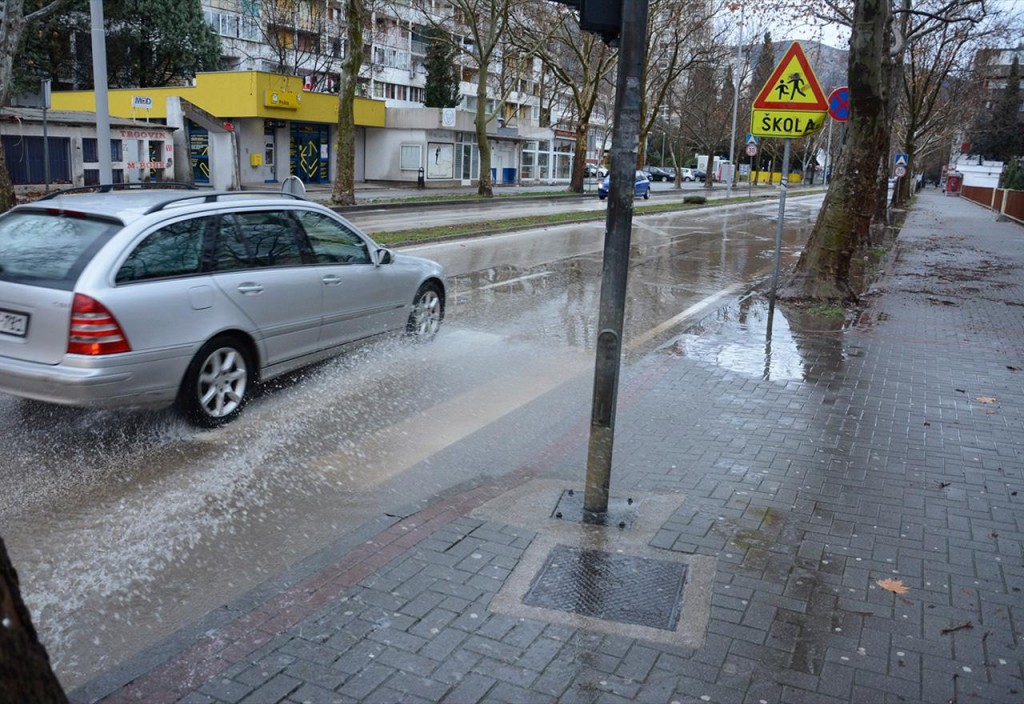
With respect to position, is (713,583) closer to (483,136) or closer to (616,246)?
(616,246)

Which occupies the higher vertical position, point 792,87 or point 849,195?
point 792,87

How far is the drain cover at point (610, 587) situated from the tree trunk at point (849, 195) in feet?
29.4

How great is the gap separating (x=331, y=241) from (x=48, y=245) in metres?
2.37

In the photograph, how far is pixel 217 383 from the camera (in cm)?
635

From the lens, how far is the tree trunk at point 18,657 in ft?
6.59

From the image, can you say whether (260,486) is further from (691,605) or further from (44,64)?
(44,64)

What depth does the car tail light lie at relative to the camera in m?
5.52

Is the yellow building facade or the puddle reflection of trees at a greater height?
the yellow building facade

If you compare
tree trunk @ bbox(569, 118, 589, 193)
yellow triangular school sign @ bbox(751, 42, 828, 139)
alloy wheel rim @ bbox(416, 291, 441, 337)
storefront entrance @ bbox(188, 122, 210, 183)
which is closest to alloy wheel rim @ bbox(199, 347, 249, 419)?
alloy wheel rim @ bbox(416, 291, 441, 337)

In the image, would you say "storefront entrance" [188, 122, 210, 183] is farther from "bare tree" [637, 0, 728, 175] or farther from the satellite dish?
the satellite dish

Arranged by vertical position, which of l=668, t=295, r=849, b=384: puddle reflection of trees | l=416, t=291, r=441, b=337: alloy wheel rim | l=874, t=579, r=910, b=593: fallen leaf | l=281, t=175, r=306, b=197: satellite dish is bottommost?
l=874, t=579, r=910, b=593: fallen leaf

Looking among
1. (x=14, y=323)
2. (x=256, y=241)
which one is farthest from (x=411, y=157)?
(x=14, y=323)

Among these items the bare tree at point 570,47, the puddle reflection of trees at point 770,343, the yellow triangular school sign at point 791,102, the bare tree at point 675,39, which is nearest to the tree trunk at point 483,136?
the bare tree at point 570,47

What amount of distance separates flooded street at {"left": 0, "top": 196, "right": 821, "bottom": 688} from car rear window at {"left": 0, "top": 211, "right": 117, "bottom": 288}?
1109 millimetres
